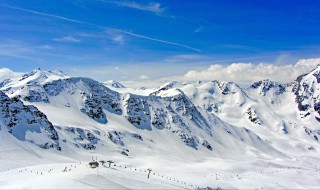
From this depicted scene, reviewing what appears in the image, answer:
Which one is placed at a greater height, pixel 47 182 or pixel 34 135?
pixel 34 135

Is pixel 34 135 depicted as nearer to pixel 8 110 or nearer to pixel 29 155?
pixel 8 110

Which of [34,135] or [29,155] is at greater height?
[34,135]

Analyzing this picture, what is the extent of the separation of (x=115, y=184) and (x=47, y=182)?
1051 cm

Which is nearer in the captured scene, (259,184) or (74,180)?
(74,180)

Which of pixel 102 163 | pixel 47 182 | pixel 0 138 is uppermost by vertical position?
pixel 0 138

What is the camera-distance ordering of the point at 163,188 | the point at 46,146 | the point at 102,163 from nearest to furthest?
1. the point at 163,188
2. the point at 102,163
3. the point at 46,146

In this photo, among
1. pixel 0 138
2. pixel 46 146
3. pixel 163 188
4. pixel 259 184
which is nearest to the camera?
pixel 163 188

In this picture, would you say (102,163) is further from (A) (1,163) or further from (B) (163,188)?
(A) (1,163)

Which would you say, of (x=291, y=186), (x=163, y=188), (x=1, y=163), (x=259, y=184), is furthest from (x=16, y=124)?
(x=163, y=188)

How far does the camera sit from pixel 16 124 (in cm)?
19212

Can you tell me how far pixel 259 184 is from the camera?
481 ft

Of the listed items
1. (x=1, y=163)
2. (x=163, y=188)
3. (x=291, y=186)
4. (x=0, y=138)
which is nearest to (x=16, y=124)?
(x=0, y=138)

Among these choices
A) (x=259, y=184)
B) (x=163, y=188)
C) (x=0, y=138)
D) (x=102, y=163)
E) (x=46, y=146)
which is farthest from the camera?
(x=46, y=146)

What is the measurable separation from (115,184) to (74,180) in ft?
21.3
